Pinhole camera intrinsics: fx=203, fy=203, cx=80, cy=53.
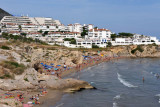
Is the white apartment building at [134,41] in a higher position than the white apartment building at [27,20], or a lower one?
lower

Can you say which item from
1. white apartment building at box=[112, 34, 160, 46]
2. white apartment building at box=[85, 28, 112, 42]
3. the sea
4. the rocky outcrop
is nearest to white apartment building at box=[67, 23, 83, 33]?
white apartment building at box=[85, 28, 112, 42]

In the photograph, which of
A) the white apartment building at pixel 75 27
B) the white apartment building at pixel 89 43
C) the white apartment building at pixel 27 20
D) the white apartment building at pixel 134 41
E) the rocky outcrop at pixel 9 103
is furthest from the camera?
the white apartment building at pixel 75 27

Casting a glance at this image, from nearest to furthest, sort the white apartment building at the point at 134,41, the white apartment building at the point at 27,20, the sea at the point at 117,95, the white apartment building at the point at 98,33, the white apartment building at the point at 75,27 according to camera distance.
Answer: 1. the sea at the point at 117,95
2. the white apartment building at the point at 134,41
3. the white apartment building at the point at 98,33
4. the white apartment building at the point at 27,20
5. the white apartment building at the point at 75,27

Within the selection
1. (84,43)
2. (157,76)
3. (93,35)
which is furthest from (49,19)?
(157,76)

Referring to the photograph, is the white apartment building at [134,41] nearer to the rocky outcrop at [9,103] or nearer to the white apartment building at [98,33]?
the white apartment building at [98,33]

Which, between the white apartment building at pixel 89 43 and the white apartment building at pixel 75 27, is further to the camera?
the white apartment building at pixel 75 27

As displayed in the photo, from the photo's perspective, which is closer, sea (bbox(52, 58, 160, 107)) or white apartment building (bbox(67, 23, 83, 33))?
sea (bbox(52, 58, 160, 107))

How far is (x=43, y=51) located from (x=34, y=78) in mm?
27564

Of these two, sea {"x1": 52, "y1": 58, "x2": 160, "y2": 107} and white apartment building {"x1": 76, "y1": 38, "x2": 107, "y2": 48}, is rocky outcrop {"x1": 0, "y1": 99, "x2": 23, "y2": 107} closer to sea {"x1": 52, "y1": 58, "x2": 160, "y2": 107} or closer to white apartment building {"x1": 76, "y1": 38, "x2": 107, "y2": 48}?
sea {"x1": 52, "y1": 58, "x2": 160, "y2": 107}

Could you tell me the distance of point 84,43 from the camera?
8806 centimetres

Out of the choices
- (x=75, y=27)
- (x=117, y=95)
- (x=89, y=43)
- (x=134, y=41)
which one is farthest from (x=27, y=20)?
(x=117, y=95)

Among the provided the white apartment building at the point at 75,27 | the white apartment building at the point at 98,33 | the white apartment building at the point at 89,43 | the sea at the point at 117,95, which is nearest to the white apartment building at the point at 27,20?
the white apartment building at the point at 75,27

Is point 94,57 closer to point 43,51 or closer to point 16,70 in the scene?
point 43,51

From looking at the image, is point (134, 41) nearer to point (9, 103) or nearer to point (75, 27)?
point (75, 27)
